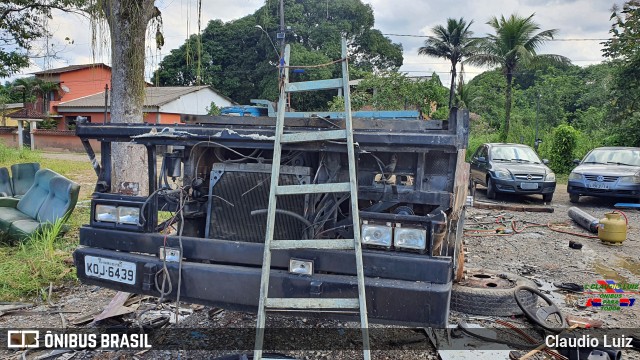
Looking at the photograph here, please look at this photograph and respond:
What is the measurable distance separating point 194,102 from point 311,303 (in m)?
32.4

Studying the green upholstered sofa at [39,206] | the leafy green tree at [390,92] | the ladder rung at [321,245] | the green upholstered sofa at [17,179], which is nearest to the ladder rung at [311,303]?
the ladder rung at [321,245]

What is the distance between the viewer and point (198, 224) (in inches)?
127

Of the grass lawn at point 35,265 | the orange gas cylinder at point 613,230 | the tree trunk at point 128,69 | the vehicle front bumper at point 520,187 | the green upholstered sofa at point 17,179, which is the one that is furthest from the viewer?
the vehicle front bumper at point 520,187

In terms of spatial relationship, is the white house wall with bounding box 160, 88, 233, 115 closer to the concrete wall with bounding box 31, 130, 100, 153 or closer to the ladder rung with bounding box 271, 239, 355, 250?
the concrete wall with bounding box 31, 130, 100, 153

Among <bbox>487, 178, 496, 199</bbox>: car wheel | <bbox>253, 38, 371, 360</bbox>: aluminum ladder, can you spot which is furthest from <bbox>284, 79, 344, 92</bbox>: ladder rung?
<bbox>487, 178, 496, 199</bbox>: car wheel

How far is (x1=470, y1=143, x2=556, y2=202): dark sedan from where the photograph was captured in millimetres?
10633

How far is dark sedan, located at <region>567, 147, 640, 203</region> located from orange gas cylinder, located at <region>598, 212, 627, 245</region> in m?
3.98

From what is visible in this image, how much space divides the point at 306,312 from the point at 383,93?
1784cm

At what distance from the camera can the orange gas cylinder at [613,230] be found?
6680mm

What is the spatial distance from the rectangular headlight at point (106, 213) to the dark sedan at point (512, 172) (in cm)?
957

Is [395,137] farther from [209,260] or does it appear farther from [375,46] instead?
[375,46]

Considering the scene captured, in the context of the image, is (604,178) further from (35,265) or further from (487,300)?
(35,265)

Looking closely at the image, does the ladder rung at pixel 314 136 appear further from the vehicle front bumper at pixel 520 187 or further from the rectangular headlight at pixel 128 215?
the vehicle front bumper at pixel 520 187

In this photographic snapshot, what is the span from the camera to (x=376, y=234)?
2.50 m
